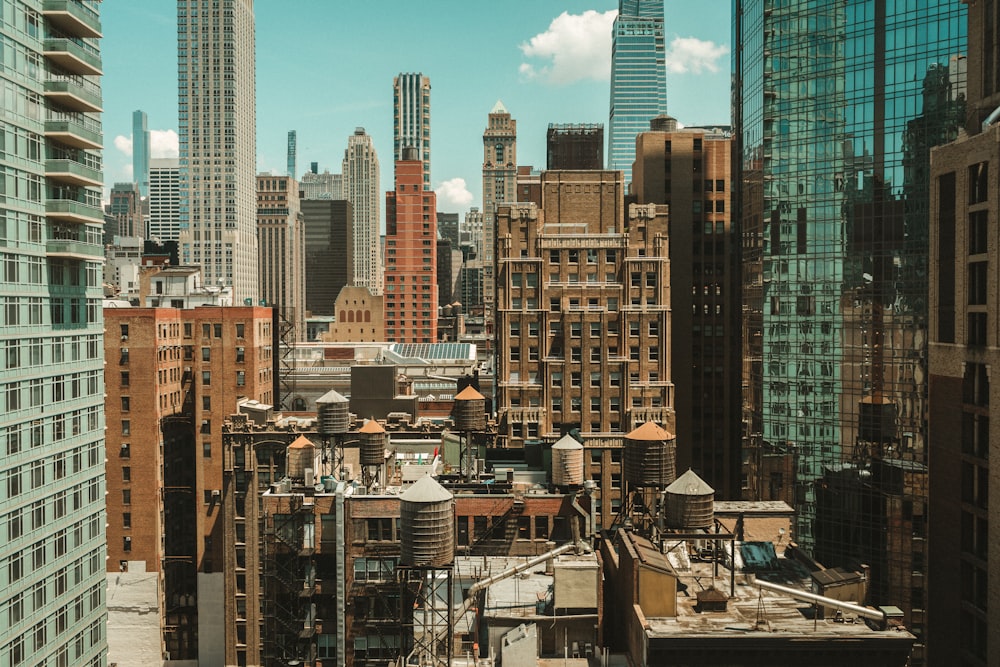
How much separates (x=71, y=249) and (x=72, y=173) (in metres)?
4.96

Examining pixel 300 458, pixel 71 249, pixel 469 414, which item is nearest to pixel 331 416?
pixel 300 458

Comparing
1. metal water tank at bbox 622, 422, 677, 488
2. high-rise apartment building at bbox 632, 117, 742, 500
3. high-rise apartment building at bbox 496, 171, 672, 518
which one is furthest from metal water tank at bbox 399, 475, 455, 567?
high-rise apartment building at bbox 632, 117, 742, 500

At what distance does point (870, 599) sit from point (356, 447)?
170 feet

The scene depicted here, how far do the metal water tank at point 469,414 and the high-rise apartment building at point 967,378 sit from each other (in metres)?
37.1

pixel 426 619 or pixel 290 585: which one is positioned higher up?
pixel 426 619

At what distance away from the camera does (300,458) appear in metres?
→ 79.9

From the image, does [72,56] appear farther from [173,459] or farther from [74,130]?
[173,459]

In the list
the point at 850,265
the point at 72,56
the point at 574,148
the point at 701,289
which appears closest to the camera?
the point at 72,56

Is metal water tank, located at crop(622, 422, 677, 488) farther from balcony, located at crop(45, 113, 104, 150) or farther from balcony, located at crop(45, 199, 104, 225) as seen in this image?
balcony, located at crop(45, 113, 104, 150)

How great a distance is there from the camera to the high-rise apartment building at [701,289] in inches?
4953

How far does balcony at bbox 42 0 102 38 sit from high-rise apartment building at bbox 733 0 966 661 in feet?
208

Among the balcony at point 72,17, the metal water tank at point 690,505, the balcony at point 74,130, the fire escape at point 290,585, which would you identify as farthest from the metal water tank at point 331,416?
the balcony at point 72,17

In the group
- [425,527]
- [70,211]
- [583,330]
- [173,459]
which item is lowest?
[173,459]

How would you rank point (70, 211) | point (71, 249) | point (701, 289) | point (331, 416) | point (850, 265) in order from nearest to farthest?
point (70, 211)
point (71, 249)
point (331, 416)
point (850, 265)
point (701, 289)
